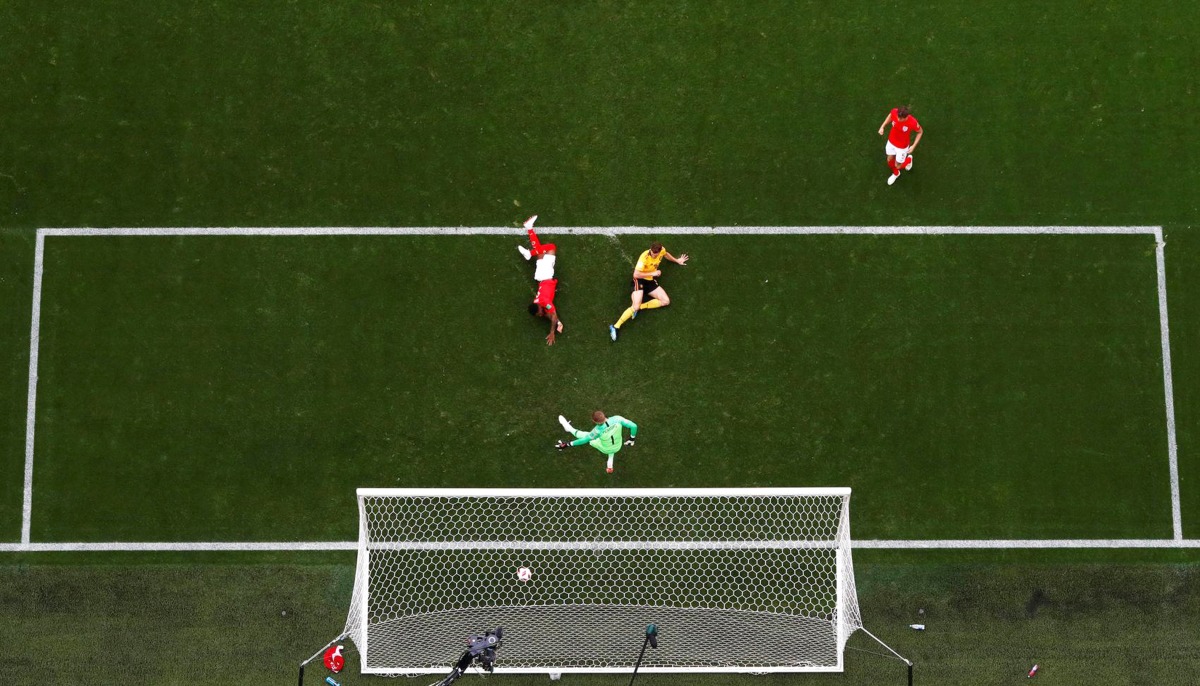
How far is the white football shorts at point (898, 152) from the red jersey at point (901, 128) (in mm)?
46

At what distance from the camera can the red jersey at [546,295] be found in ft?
36.3

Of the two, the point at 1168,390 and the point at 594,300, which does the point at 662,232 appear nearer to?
the point at 594,300

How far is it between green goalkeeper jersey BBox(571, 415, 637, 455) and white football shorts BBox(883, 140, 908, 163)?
162 inches

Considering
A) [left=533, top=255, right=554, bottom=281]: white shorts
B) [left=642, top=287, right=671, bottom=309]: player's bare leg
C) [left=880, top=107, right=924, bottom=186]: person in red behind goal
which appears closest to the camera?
[left=880, top=107, right=924, bottom=186]: person in red behind goal

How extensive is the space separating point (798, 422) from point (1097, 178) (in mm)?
4341

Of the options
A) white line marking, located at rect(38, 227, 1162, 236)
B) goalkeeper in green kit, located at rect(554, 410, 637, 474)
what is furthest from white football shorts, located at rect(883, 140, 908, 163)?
goalkeeper in green kit, located at rect(554, 410, 637, 474)

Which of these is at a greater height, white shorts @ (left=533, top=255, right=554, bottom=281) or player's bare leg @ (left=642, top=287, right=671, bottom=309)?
white shorts @ (left=533, top=255, right=554, bottom=281)

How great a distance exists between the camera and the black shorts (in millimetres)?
11141

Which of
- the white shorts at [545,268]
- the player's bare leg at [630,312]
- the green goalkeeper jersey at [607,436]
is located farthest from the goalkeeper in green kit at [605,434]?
the white shorts at [545,268]

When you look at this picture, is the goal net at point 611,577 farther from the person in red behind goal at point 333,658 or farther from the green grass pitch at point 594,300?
the person in red behind goal at point 333,658

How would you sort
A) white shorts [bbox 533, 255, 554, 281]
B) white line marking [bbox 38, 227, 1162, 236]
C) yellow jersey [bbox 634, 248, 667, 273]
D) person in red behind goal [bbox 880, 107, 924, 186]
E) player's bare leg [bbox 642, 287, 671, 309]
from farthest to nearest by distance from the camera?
white line marking [bbox 38, 227, 1162, 236]
player's bare leg [bbox 642, 287, 671, 309]
white shorts [bbox 533, 255, 554, 281]
yellow jersey [bbox 634, 248, 667, 273]
person in red behind goal [bbox 880, 107, 924, 186]

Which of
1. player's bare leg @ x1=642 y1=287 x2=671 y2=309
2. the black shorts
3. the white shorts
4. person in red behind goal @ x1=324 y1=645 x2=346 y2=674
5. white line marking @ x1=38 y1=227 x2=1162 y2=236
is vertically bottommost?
person in red behind goal @ x1=324 y1=645 x2=346 y2=674

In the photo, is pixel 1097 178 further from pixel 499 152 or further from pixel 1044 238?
pixel 499 152

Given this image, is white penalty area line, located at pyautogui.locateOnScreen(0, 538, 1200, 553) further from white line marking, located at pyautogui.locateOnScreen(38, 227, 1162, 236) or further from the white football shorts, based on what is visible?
the white football shorts
